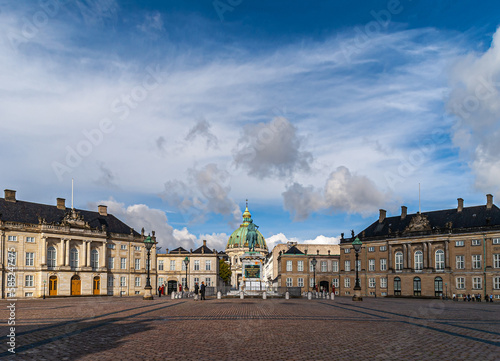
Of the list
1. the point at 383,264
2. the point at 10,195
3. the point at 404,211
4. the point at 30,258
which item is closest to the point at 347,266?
the point at 383,264

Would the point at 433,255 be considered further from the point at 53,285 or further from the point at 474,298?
the point at 53,285

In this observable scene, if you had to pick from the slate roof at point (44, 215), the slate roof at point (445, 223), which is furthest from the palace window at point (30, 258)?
the slate roof at point (445, 223)

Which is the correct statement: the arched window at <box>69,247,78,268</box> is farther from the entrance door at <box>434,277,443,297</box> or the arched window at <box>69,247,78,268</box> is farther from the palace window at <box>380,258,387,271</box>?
the entrance door at <box>434,277,443,297</box>

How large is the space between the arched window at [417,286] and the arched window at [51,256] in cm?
5232

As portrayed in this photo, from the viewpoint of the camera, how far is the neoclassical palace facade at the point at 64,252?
209 ft

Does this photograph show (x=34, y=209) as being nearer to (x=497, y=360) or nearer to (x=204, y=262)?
(x=204, y=262)

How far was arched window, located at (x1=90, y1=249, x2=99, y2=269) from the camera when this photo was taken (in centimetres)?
7438

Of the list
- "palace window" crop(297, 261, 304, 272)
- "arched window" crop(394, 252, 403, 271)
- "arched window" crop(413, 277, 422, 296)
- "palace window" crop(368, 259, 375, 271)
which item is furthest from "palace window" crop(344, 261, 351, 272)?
Result: "arched window" crop(413, 277, 422, 296)

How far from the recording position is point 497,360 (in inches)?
493

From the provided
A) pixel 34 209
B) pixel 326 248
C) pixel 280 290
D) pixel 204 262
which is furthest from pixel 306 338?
pixel 326 248

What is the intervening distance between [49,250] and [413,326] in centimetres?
5873

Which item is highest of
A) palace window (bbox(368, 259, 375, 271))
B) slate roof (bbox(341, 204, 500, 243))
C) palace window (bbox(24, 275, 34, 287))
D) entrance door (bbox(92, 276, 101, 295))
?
slate roof (bbox(341, 204, 500, 243))

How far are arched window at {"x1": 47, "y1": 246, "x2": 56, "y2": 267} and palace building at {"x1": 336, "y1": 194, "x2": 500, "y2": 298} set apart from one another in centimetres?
4749

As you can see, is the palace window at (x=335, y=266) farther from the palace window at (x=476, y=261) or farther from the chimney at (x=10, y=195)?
the chimney at (x=10, y=195)
